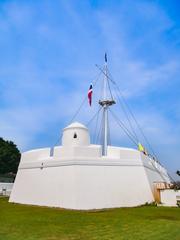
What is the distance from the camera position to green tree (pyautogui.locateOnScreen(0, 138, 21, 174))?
1745 inches

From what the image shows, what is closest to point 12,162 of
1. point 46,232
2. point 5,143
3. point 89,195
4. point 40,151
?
point 5,143

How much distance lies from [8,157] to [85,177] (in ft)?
100

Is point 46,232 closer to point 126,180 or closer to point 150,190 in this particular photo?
point 126,180

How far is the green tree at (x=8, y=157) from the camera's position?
4431cm

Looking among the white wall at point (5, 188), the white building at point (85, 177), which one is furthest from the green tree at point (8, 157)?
the white building at point (85, 177)

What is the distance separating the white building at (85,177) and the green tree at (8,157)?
83.7ft

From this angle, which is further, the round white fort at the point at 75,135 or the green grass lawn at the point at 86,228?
the round white fort at the point at 75,135

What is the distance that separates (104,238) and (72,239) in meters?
1.01

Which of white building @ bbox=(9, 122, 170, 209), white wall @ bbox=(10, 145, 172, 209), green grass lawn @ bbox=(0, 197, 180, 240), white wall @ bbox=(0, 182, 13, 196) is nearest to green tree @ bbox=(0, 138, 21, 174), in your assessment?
white wall @ bbox=(0, 182, 13, 196)

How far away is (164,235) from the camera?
8.98 meters

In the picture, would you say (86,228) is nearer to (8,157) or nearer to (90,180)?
(90,180)

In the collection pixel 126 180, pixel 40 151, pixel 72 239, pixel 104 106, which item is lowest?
pixel 72 239

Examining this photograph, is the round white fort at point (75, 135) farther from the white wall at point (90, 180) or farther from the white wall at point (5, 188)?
the white wall at point (5, 188)

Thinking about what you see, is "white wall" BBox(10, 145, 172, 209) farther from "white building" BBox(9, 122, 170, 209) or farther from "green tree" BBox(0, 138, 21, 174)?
"green tree" BBox(0, 138, 21, 174)
